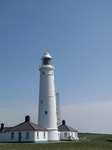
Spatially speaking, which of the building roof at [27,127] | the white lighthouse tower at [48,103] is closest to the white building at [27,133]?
the building roof at [27,127]

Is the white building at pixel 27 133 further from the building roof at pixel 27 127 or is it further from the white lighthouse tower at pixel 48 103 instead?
the white lighthouse tower at pixel 48 103

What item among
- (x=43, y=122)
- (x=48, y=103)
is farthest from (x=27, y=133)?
(x=48, y=103)

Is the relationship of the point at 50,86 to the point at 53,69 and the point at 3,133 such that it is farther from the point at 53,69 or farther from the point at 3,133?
the point at 3,133

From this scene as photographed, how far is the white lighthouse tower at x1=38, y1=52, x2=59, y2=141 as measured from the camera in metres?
33.9

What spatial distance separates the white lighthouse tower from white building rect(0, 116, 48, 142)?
3.97ft

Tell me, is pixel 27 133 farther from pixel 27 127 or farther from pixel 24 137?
pixel 27 127

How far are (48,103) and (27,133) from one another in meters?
5.39

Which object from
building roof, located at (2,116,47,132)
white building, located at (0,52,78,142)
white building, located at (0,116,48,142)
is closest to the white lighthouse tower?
white building, located at (0,52,78,142)

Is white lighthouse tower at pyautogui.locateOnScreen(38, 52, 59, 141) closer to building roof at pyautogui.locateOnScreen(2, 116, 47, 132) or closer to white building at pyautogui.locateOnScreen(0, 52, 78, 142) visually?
white building at pyautogui.locateOnScreen(0, 52, 78, 142)

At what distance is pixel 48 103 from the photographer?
34.1 m

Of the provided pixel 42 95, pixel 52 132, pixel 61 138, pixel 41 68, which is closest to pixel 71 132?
pixel 61 138

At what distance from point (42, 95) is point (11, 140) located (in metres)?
7.78

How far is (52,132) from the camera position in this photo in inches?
1339

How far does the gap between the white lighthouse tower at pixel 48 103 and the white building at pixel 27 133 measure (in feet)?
3.97
